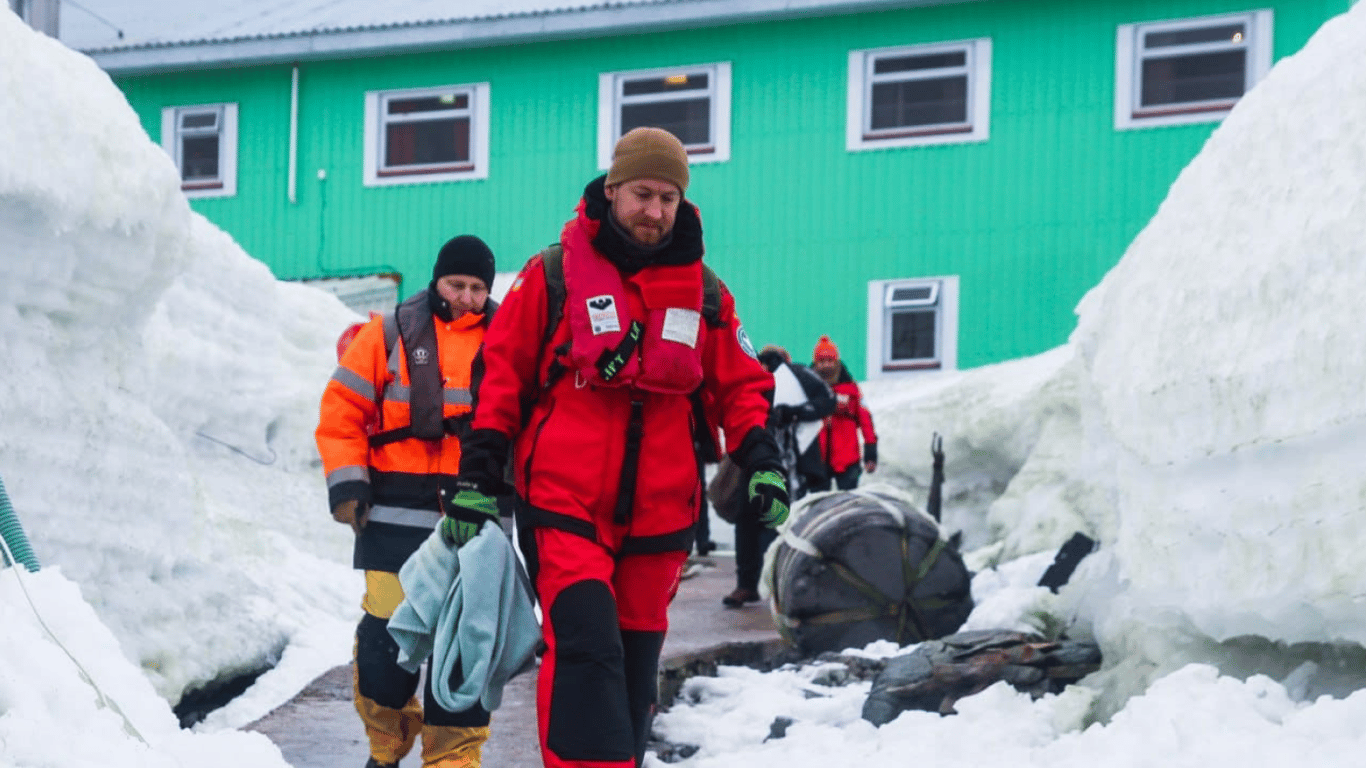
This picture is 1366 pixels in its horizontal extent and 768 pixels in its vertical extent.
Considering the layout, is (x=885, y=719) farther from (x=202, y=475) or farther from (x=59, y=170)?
(x=202, y=475)

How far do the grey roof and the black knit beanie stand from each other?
12385mm

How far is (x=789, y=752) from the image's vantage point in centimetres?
582

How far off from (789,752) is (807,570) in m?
2.15

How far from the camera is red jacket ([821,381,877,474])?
1099 cm

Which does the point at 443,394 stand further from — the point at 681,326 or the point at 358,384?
the point at 681,326

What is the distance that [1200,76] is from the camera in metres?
16.3

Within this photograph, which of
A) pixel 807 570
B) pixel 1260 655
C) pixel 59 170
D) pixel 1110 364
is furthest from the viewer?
pixel 807 570

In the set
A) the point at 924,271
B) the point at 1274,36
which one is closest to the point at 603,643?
the point at 924,271

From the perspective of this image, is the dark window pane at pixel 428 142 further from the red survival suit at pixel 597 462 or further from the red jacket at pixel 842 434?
the red survival suit at pixel 597 462

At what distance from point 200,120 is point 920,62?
8.87 metres

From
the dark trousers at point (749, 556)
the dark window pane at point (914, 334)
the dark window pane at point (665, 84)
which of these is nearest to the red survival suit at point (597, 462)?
the dark trousers at point (749, 556)

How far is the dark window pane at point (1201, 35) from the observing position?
1623 cm

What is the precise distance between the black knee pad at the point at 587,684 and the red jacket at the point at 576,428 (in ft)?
0.66

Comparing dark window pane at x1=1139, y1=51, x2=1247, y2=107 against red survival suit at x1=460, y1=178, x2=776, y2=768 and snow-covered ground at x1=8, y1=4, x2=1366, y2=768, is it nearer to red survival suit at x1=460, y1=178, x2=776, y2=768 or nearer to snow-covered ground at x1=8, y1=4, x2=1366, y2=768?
snow-covered ground at x1=8, y1=4, x2=1366, y2=768
